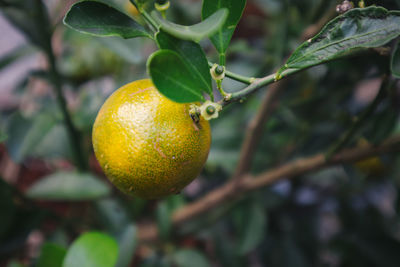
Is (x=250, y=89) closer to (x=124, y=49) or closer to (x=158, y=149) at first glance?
(x=158, y=149)

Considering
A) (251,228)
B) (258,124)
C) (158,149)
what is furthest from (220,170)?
(158,149)

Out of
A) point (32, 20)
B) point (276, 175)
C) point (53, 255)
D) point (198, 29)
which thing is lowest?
point (276, 175)

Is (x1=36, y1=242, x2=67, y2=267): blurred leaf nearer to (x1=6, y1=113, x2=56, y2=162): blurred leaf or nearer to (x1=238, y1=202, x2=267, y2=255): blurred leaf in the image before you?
(x1=6, y1=113, x2=56, y2=162): blurred leaf

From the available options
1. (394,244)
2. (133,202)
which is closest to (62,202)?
(133,202)

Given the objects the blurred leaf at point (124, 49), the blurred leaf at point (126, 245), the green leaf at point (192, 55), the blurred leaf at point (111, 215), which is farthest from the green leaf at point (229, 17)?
the blurred leaf at point (111, 215)

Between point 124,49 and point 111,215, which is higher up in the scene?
point 124,49

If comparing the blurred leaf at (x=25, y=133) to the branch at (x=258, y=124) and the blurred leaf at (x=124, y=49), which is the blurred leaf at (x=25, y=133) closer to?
the blurred leaf at (x=124, y=49)
